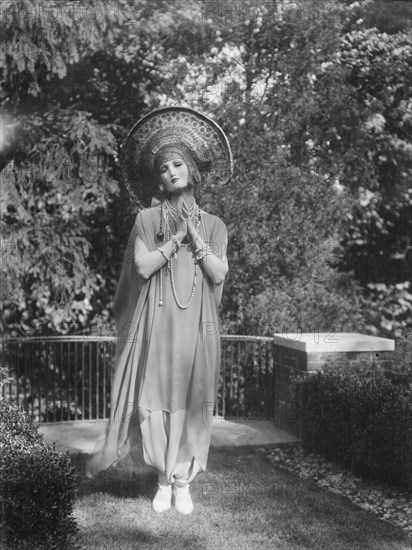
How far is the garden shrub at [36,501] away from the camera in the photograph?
8.96 feet

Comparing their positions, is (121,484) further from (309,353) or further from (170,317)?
(309,353)

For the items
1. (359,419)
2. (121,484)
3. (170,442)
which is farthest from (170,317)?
(359,419)

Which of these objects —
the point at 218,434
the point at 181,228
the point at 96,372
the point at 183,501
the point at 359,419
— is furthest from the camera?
the point at 96,372

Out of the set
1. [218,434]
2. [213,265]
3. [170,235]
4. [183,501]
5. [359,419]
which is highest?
[170,235]

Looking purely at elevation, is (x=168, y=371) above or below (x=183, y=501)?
above

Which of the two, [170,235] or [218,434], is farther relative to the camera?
[218,434]

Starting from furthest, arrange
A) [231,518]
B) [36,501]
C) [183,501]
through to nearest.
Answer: [231,518], [183,501], [36,501]

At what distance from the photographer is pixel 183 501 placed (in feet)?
12.7

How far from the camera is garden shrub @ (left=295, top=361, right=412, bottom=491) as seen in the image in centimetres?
469

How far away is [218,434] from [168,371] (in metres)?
2.71

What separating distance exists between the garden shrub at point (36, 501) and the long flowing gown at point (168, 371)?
99cm

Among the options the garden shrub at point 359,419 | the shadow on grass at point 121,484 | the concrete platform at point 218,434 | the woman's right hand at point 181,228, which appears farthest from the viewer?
the concrete platform at point 218,434

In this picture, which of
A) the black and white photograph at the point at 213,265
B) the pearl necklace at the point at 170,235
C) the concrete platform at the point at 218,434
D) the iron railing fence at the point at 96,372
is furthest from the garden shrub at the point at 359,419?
the pearl necklace at the point at 170,235

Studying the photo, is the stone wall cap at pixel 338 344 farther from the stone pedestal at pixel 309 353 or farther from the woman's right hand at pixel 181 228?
the woman's right hand at pixel 181 228
